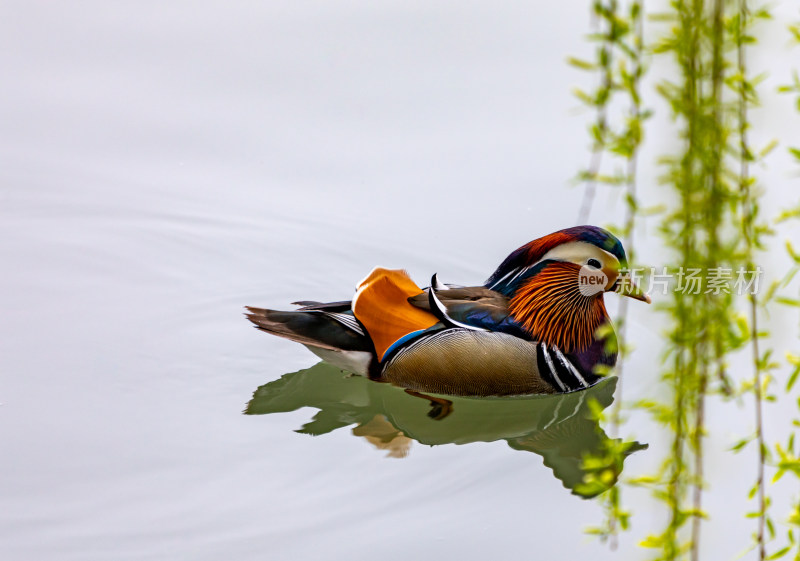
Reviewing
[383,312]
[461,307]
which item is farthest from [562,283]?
[383,312]

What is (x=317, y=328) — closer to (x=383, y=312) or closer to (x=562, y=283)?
(x=383, y=312)

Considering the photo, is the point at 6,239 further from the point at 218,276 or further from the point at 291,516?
the point at 291,516

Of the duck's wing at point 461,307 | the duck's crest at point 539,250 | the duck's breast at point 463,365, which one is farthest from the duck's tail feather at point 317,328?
the duck's crest at point 539,250

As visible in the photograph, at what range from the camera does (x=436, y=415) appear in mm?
4699

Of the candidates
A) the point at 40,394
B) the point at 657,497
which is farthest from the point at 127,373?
the point at 657,497

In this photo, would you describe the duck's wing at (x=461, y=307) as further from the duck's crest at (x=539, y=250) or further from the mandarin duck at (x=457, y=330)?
the duck's crest at (x=539, y=250)

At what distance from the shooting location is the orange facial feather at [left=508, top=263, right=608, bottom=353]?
4977 millimetres

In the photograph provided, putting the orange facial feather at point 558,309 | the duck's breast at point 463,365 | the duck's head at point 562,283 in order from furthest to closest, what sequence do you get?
the orange facial feather at point 558,309 < the duck's head at point 562,283 < the duck's breast at point 463,365

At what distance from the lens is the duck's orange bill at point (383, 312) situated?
4750mm

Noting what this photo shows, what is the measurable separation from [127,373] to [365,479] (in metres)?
1.25

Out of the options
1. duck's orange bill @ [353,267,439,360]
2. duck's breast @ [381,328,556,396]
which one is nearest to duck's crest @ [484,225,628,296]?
duck's breast @ [381,328,556,396]

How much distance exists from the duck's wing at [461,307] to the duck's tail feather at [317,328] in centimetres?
28

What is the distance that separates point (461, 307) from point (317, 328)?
62 centimetres

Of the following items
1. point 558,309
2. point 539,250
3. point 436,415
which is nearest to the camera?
point 436,415
